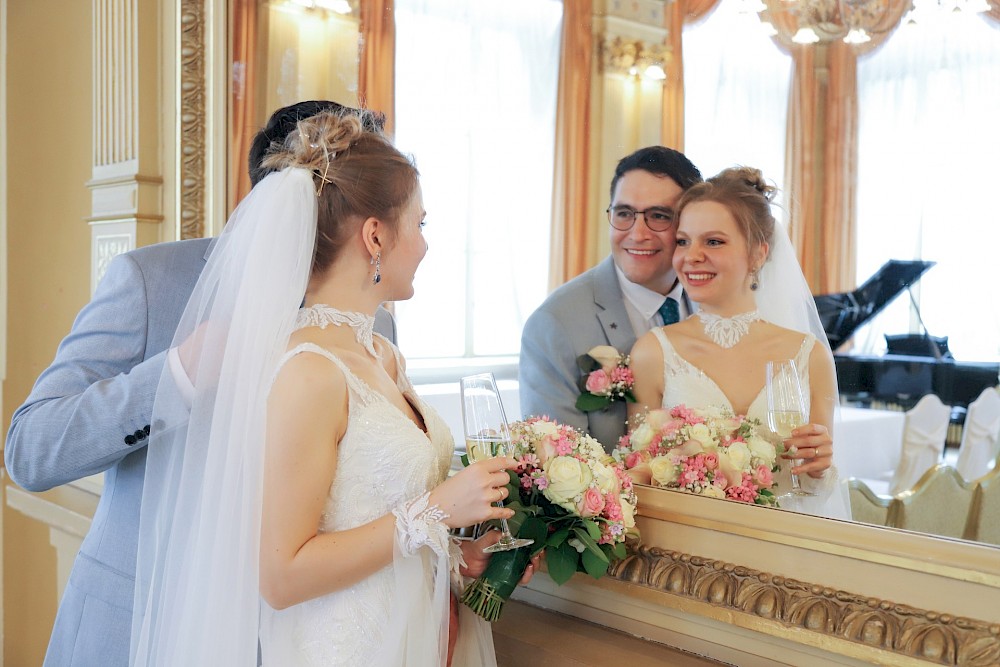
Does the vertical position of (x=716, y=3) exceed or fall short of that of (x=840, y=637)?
it exceeds it

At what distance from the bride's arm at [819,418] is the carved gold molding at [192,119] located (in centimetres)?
228

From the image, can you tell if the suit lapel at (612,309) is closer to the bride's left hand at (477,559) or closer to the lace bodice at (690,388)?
the lace bodice at (690,388)

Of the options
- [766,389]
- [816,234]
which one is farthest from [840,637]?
[816,234]

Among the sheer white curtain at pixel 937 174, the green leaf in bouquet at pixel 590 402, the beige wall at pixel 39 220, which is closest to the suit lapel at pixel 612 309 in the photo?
the green leaf in bouquet at pixel 590 402

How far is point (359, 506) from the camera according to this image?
→ 1787 mm

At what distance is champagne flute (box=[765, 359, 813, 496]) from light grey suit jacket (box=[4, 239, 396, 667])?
1.29 meters

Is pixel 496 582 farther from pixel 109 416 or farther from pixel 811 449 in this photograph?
pixel 109 416

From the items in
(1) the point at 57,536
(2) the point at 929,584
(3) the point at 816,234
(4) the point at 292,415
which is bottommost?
(1) the point at 57,536

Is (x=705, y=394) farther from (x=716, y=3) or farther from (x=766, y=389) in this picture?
(x=716, y=3)

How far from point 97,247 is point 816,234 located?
2.83m

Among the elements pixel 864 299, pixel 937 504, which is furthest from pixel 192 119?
pixel 937 504

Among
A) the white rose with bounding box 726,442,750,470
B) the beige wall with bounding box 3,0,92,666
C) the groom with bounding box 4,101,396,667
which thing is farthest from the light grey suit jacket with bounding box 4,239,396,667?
the beige wall with bounding box 3,0,92,666

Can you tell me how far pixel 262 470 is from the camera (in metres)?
1.69

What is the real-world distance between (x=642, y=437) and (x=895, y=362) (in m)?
0.63
